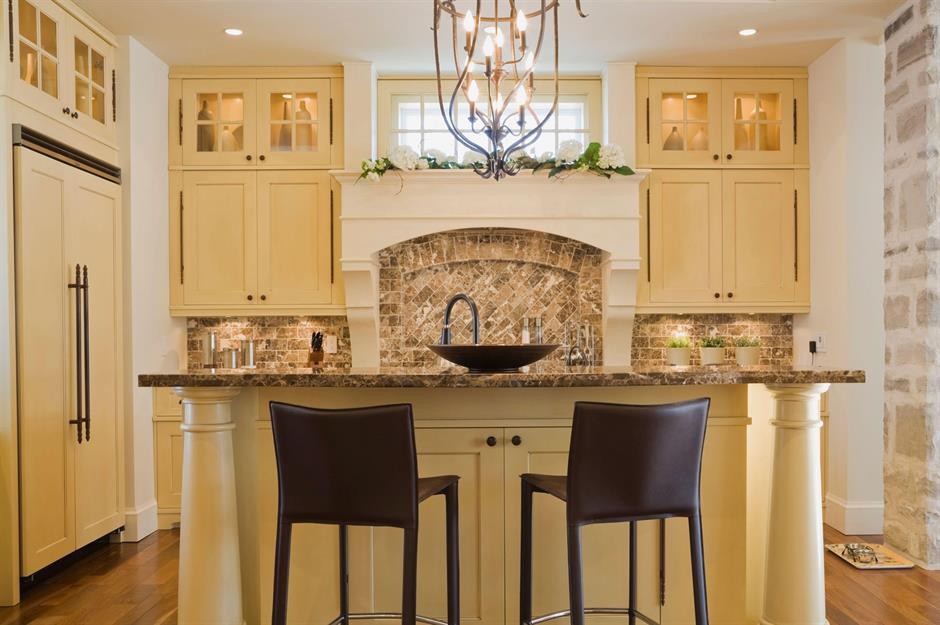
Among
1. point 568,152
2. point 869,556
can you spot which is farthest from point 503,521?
point 568,152

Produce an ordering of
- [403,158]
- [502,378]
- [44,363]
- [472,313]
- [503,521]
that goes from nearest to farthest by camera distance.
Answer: [502,378] → [503,521] → [472,313] → [44,363] → [403,158]

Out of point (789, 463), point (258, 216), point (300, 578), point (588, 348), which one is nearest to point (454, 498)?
point (300, 578)

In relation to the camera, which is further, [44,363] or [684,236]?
[684,236]

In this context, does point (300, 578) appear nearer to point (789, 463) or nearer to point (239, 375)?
point (239, 375)

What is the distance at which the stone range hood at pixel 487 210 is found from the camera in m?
4.57

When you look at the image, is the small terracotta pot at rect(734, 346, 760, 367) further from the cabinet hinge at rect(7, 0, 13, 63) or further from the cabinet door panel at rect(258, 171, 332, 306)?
the cabinet hinge at rect(7, 0, 13, 63)

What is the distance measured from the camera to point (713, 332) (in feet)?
16.5

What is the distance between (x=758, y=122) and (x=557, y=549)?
3.47 meters

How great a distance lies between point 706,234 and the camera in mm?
4820

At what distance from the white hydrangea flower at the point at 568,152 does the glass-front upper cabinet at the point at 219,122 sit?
1.94 metres

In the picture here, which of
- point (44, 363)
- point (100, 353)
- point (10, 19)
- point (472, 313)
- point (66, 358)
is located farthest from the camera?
point (100, 353)

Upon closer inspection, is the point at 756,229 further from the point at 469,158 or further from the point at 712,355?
the point at 469,158

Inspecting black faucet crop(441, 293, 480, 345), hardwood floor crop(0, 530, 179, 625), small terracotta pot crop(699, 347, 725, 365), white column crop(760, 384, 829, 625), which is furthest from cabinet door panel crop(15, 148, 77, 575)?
small terracotta pot crop(699, 347, 725, 365)

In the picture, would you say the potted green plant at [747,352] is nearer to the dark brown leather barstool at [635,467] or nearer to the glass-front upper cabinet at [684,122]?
the glass-front upper cabinet at [684,122]
